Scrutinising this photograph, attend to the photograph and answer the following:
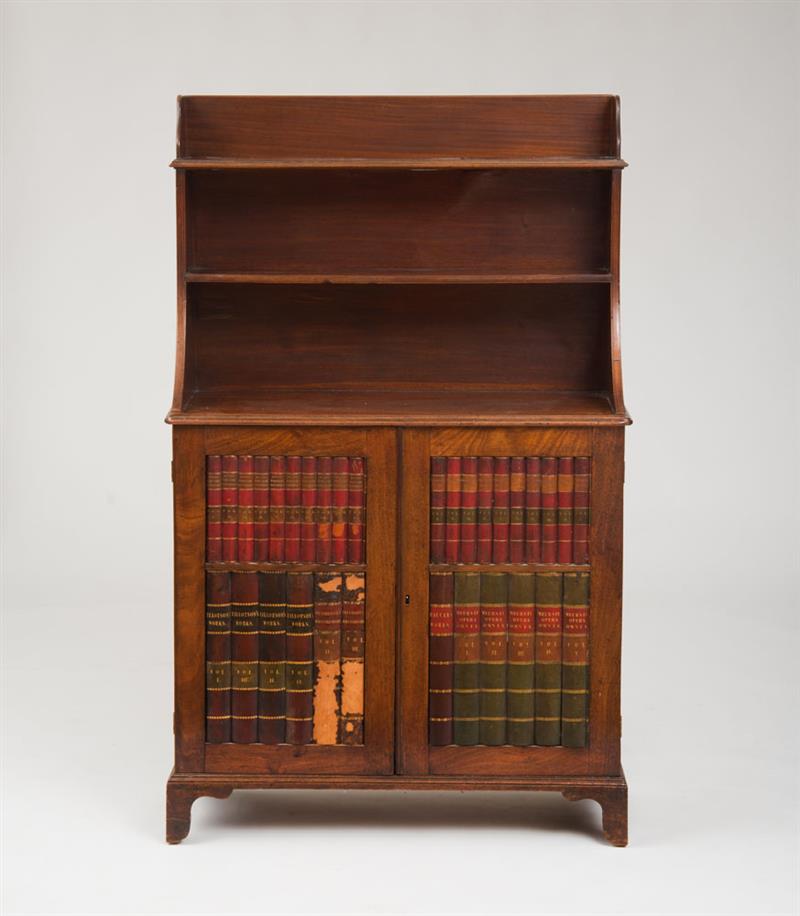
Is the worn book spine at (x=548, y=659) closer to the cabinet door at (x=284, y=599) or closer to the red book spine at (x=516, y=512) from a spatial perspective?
the red book spine at (x=516, y=512)

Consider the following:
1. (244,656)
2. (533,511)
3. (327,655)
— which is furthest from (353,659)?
(533,511)

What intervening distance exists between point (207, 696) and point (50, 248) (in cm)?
281

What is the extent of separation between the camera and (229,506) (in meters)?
4.28

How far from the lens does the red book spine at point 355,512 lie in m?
4.27

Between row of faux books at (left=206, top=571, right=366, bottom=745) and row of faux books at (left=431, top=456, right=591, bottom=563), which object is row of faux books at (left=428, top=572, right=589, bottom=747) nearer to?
row of faux books at (left=431, top=456, right=591, bottom=563)

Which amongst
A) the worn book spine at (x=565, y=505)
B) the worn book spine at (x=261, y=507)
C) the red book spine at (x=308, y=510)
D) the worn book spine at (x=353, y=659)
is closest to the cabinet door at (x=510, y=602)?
the worn book spine at (x=565, y=505)

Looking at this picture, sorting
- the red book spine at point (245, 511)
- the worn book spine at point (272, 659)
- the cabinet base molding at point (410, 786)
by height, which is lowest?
the cabinet base molding at point (410, 786)

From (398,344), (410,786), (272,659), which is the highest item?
(398,344)

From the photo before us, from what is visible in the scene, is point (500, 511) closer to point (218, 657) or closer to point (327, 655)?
point (327, 655)

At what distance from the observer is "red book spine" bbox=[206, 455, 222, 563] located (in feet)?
14.0

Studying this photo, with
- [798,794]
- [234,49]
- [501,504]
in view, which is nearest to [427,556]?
[501,504]

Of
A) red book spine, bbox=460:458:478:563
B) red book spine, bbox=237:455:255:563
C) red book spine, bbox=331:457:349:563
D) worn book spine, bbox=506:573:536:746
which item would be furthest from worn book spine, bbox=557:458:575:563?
red book spine, bbox=237:455:255:563

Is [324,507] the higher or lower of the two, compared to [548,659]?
higher

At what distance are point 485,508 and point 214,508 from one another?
0.69 metres
